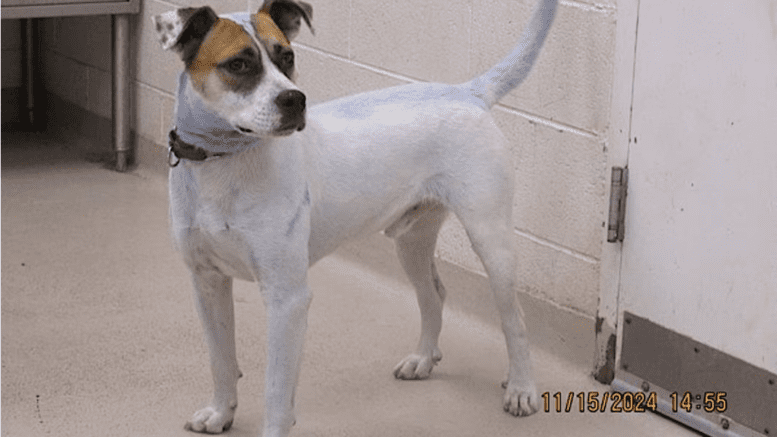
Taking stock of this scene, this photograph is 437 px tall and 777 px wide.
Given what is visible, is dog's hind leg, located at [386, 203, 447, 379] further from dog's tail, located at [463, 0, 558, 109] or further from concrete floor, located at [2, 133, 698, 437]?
dog's tail, located at [463, 0, 558, 109]

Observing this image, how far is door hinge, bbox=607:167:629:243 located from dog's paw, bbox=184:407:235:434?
1.14 meters

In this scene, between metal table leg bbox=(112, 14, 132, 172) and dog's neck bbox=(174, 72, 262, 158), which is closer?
dog's neck bbox=(174, 72, 262, 158)

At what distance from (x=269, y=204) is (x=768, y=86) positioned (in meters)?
1.19

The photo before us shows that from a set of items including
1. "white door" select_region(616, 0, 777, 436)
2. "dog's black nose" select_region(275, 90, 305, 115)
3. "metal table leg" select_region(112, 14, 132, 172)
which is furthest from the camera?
"metal table leg" select_region(112, 14, 132, 172)

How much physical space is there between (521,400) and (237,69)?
127 cm

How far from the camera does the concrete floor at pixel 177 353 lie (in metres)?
3.17

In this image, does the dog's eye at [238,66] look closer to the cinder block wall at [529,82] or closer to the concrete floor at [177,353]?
the concrete floor at [177,353]

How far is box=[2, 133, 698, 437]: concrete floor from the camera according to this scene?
3.17 meters

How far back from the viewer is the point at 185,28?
2479 mm

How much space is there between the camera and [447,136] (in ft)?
10.00

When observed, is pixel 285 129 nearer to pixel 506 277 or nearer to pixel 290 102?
pixel 290 102

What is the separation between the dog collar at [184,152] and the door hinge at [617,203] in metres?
1.15

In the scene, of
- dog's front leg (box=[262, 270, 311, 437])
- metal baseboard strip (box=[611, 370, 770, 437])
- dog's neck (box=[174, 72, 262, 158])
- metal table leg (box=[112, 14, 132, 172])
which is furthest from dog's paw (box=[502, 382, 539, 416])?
metal table leg (box=[112, 14, 132, 172])
